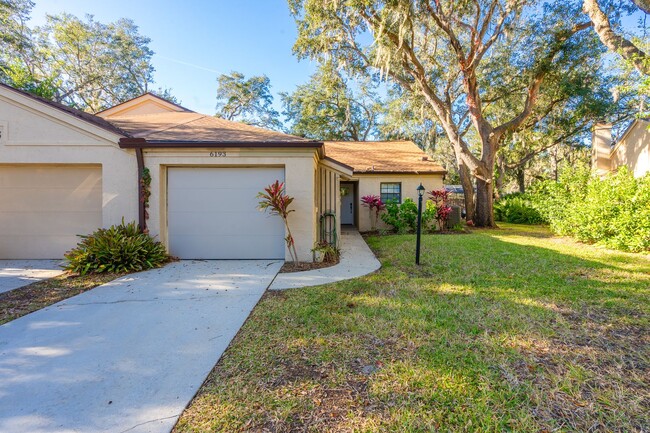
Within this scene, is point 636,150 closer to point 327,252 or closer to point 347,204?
point 347,204

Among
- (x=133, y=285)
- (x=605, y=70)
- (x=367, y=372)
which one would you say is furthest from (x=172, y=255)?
(x=605, y=70)

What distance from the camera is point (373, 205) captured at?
1177 centimetres

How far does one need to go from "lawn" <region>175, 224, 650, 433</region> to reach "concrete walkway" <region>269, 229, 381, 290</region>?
1.26 feet

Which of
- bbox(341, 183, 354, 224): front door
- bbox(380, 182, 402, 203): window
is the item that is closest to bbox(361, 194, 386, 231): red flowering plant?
bbox(380, 182, 402, 203): window

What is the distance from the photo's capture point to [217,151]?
612 cm

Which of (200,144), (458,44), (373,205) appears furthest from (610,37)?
(200,144)

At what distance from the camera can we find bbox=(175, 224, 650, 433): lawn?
6.06 ft

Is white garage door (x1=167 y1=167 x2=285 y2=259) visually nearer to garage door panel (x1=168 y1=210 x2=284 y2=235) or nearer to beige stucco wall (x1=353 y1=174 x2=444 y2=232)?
garage door panel (x1=168 y1=210 x2=284 y2=235)

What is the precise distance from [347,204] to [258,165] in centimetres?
890

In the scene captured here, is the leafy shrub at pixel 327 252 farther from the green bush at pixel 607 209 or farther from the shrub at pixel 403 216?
the green bush at pixel 607 209

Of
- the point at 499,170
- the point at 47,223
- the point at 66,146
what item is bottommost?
the point at 47,223

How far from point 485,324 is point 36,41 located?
28.1 meters

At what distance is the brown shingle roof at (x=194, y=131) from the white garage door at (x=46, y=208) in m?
1.52

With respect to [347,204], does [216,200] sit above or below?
below
